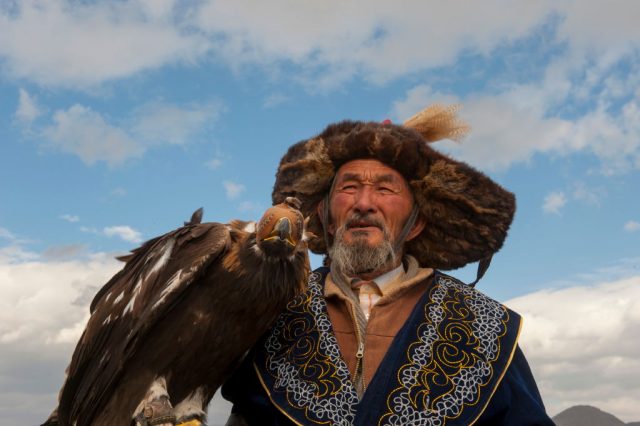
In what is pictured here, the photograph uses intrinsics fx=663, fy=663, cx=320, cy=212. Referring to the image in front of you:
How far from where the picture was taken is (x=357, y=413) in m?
3.51

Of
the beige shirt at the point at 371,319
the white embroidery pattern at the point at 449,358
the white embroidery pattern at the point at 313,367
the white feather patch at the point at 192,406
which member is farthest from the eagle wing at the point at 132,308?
the white embroidery pattern at the point at 449,358

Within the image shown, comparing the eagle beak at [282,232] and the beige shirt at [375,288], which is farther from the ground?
the eagle beak at [282,232]

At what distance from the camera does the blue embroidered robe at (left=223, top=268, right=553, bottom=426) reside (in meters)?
3.58

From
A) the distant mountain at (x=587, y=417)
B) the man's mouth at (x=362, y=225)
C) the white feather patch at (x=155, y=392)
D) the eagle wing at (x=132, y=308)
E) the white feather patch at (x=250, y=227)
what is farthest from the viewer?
the distant mountain at (x=587, y=417)

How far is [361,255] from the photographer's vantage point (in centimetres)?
431

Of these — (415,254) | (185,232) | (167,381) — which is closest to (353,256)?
(415,254)

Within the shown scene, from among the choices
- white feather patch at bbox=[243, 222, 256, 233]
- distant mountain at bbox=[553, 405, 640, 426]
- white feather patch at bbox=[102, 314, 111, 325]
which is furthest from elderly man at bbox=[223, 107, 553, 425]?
distant mountain at bbox=[553, 405, 640, 426]

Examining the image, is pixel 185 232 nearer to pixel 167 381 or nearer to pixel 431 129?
pixel 167 381

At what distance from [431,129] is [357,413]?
250 cm

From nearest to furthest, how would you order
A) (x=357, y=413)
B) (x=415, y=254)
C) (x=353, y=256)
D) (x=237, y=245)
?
(x=357, y=413), (x=237, y=245), (x=353, y=256), (x=415, y=254)

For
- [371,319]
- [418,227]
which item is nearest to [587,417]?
[418,227]

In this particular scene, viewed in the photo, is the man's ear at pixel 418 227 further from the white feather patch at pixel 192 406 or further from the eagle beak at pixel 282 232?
the white feather patch at pixel 192 406

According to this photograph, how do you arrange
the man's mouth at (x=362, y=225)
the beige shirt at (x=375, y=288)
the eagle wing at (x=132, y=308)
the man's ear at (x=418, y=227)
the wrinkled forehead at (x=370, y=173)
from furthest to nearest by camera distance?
the man's ear at (x=418, y=227) < the wrinkled forehead at (x=370, y=173) < the man's mouth at (x=362, y=225) < the beige shirt at (x=375, y=288) < the eagle wing at (x=132, y=308)

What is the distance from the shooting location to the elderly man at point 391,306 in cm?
366
